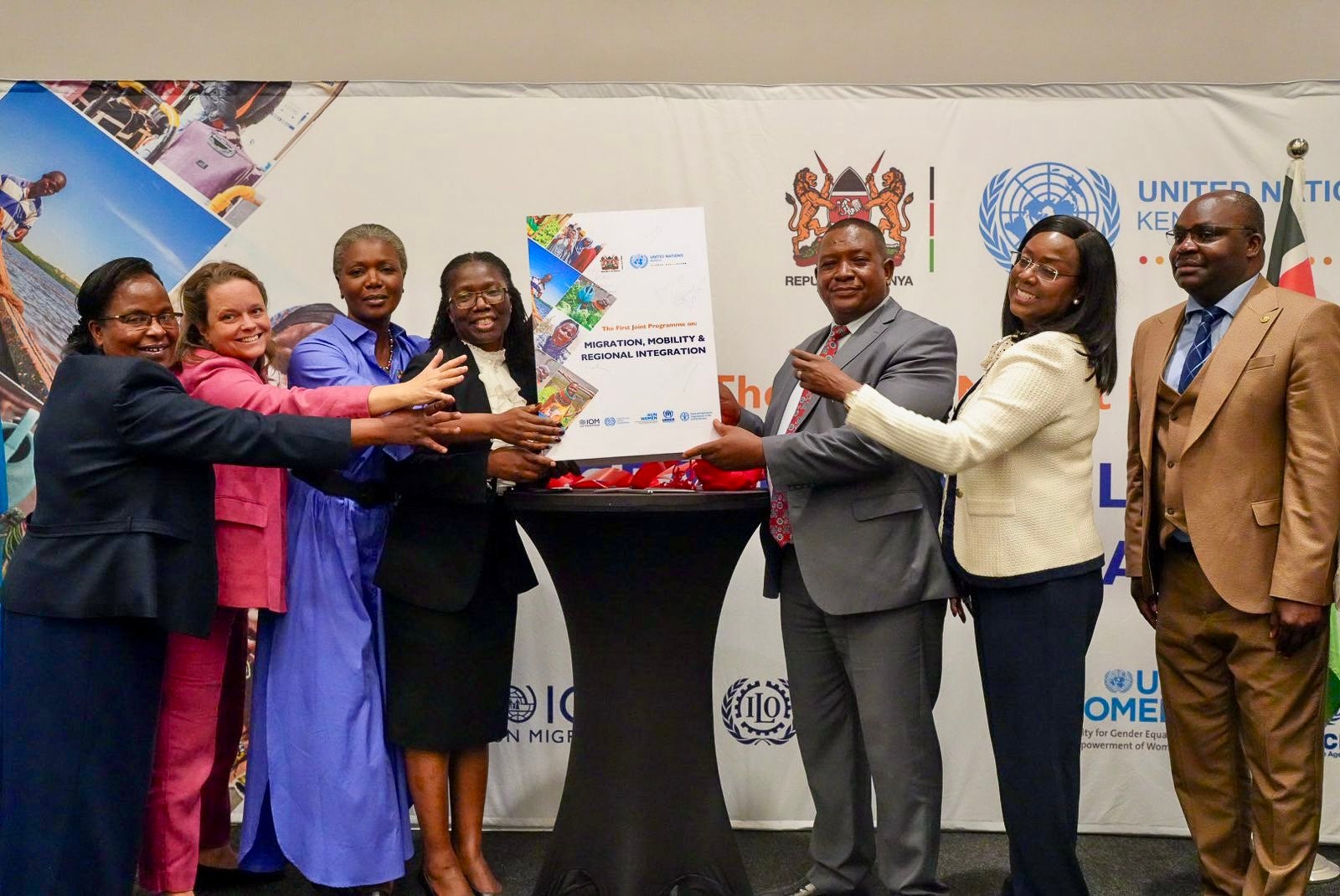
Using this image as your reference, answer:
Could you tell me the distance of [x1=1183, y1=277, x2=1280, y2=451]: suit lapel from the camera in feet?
9.02

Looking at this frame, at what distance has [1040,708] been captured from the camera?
2.69 m

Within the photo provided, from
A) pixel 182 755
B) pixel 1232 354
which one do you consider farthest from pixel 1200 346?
pixel 182 755

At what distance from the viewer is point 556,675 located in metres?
4.00

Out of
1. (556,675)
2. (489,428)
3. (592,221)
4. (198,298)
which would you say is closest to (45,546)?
(198,298)

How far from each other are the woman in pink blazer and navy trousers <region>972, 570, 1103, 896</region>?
1.57 metres

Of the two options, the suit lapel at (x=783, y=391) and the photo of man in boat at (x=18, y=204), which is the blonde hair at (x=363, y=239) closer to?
the suit lapel at (x=783, y=391)

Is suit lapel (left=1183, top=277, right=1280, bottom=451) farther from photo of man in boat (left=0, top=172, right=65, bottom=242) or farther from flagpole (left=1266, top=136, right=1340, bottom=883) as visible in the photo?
photo of man in boat (left=0, top=172, right=65, bottom=242)

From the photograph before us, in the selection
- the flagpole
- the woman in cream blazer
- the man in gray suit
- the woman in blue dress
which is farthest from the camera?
the flagpole

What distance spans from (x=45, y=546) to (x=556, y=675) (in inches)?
73.8

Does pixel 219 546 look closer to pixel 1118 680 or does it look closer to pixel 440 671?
pixel 440 671

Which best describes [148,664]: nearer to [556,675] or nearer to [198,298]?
[198,298]

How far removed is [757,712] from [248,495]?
1950 mm

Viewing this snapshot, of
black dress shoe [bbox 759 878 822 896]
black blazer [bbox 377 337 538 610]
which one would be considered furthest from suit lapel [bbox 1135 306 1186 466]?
black blazer [bbox 377 337 538 610]

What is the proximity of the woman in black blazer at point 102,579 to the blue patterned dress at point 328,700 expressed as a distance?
38 cm
